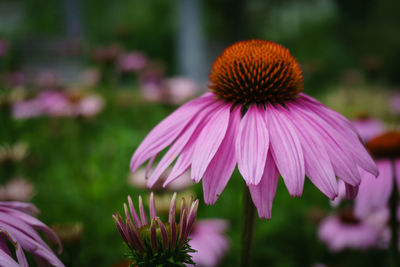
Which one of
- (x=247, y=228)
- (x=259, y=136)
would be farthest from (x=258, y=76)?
(x=247, y=228)

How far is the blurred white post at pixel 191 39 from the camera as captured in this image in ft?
17.9

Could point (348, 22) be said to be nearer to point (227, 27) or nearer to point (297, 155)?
point (227, 27)

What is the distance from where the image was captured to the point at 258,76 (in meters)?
0.70

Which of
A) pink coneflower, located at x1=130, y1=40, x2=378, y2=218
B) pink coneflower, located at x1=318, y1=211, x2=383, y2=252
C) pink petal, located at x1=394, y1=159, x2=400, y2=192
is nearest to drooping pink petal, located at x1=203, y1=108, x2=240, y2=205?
pink coneflower, located at x1=130, y1=40, x2=378, y2=218

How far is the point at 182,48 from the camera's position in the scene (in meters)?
5.92

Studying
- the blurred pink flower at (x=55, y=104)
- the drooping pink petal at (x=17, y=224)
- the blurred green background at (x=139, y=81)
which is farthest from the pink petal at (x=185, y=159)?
the blurred pink flower at (x=55, y=104)

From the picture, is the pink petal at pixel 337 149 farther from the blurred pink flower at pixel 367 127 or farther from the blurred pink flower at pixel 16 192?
the blurred pink flower at pixel 367 127

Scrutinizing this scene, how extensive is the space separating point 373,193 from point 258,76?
390mm

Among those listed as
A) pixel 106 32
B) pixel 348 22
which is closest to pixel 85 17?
pixel 106 32

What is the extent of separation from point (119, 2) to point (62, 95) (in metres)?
7.89

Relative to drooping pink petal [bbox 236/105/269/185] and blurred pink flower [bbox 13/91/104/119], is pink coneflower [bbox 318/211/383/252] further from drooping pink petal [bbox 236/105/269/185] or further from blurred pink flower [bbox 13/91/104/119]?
blurred pink flower [bbox 13/91/104/119]

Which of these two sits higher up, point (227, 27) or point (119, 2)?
point (119, 2)

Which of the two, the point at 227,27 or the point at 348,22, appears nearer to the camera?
the point at 348,22

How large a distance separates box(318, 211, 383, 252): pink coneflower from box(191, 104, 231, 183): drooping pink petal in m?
0.78
